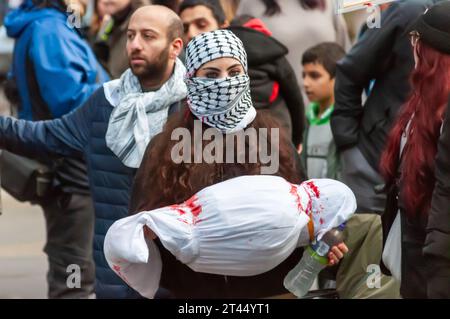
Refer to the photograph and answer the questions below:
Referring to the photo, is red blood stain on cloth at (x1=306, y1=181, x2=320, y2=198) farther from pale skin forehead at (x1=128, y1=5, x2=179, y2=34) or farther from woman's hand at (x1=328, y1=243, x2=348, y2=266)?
pale skin forehead at (x1=128, y1=5, x2=179, y2=34)

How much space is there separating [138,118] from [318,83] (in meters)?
2.64

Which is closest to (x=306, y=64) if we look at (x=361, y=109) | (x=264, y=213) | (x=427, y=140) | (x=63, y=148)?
(x=361, y=109)

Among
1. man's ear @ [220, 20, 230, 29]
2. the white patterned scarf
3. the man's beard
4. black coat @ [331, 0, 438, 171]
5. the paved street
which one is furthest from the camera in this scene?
the paved street

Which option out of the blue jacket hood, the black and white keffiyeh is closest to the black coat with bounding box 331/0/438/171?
the blue jacket hood

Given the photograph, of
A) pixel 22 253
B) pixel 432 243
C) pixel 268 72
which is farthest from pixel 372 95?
pixel 22 253

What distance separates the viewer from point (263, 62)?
7262mm

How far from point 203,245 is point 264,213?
23cm

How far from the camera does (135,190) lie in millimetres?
5008

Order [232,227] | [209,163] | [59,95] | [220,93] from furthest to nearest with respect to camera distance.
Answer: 1. [59,95]
2. [220,93]
3. [209,163]
4. [232,227]

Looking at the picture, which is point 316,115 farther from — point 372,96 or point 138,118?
point 138,118

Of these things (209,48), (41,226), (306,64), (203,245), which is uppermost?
(209,48)

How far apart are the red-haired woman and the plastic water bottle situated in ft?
1.53

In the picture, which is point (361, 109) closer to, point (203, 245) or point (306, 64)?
point (306, 64)

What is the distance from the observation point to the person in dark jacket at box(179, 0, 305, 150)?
7.22 meters
